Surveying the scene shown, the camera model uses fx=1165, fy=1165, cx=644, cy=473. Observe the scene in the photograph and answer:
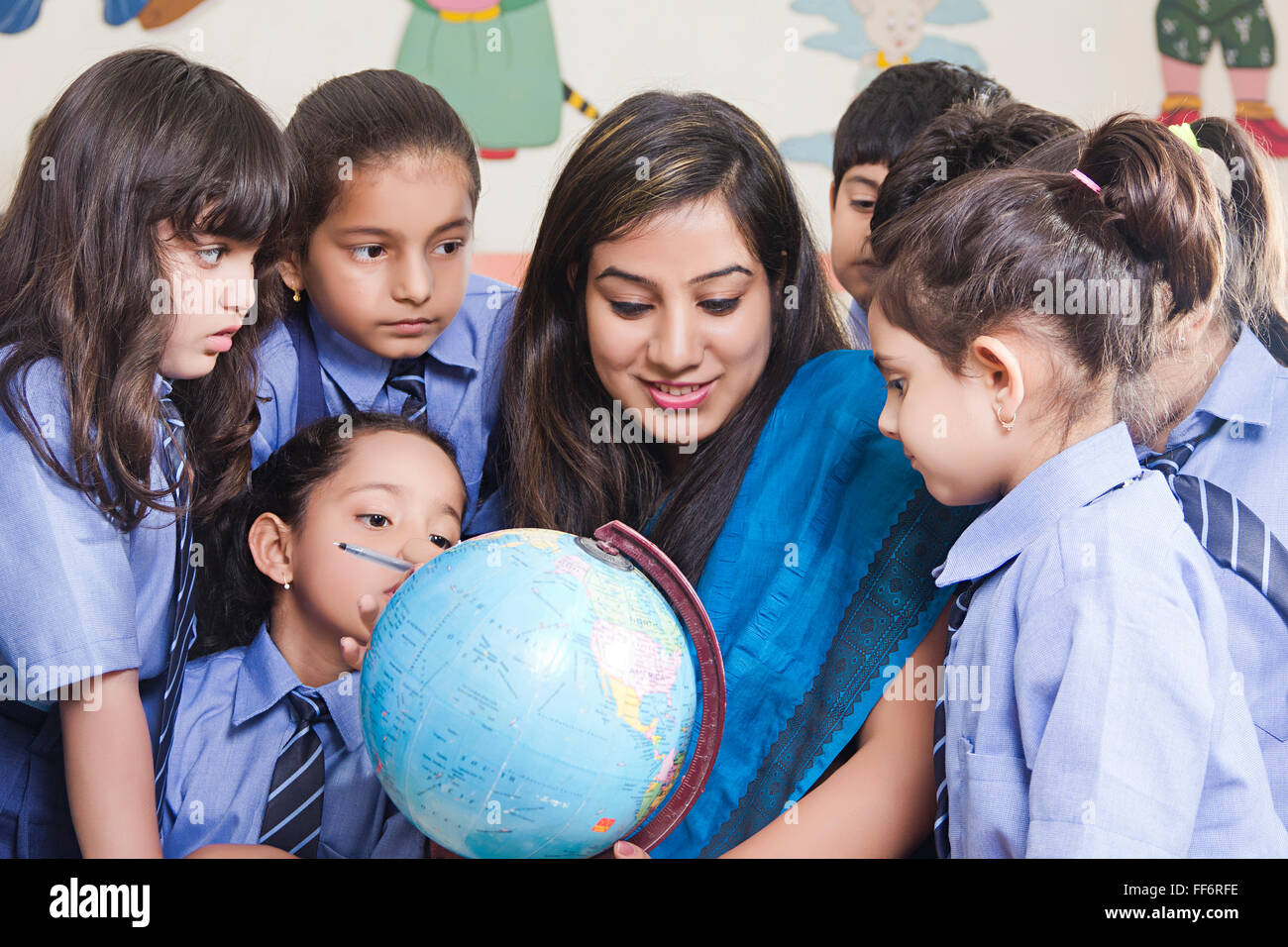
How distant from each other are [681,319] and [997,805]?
31.9 inches

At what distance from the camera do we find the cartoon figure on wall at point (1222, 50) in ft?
13.3

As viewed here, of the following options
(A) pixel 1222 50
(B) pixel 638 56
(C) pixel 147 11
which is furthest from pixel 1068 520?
(A) pixel 1222 50

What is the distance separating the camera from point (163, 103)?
1.65m

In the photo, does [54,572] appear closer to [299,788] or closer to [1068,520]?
[299,788]

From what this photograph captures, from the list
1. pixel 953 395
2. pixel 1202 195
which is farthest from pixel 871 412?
pixel 1202 195

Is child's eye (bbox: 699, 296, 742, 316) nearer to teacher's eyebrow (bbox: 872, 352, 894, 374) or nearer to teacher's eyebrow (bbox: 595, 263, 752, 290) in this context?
teacher's eyebrow (bbox: 595, 263, 752, 290)

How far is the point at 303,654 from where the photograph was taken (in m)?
1.89

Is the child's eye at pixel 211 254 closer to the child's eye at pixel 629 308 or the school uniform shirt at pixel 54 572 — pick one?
the school uniform shirt at pixel 54 572

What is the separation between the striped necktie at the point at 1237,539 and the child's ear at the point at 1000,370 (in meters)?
0.27

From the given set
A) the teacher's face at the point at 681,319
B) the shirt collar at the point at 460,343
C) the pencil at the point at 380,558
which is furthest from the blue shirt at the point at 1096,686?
the shirt collar at the point at 460,343

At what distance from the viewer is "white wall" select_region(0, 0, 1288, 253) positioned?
3.53 metres

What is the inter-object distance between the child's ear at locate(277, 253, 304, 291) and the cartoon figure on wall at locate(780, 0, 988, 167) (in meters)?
2.21

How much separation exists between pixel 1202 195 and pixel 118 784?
152 cm
